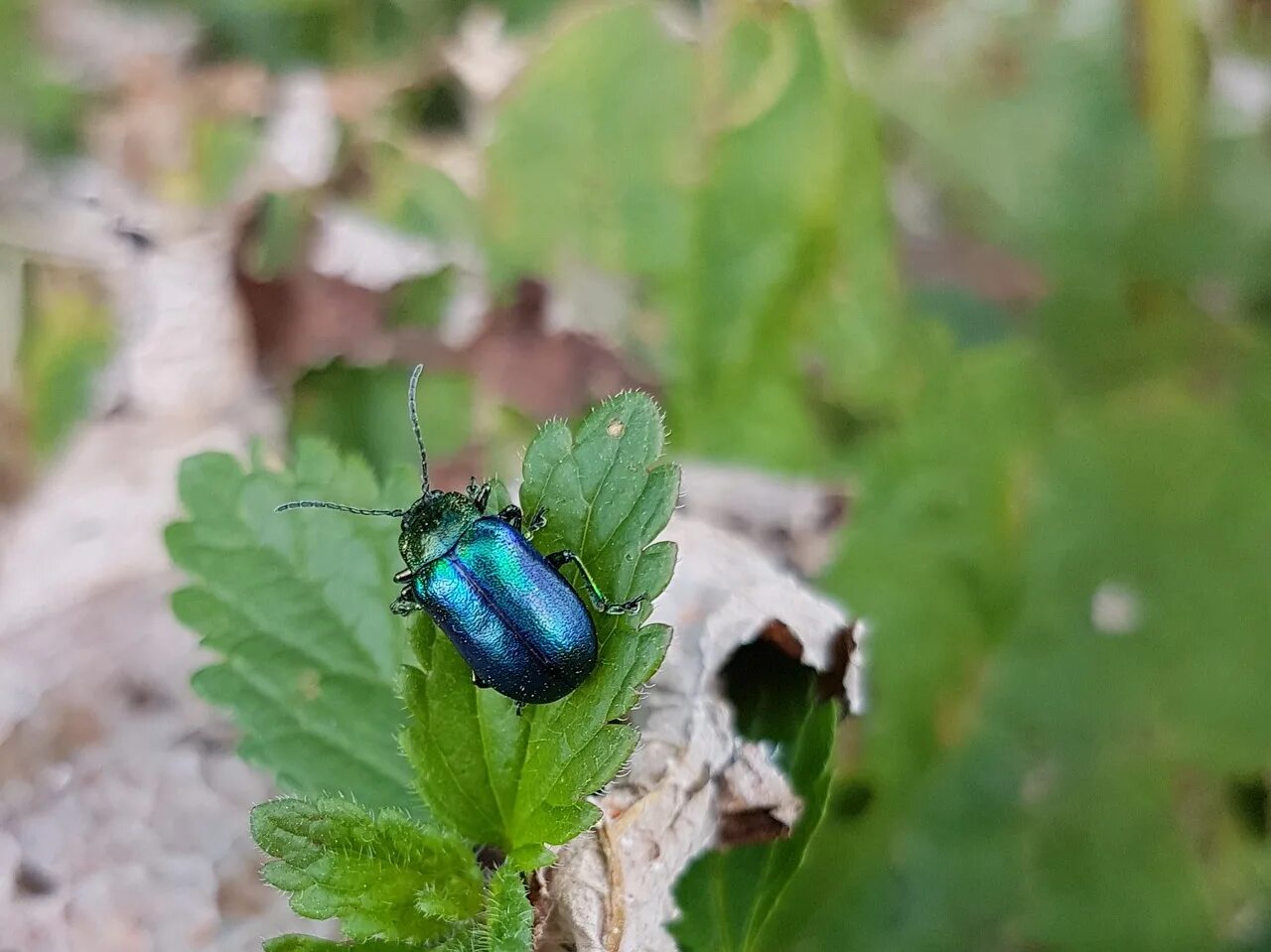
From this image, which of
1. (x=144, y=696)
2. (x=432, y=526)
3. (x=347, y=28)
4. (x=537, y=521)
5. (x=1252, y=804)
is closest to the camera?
(x=537, y=521)

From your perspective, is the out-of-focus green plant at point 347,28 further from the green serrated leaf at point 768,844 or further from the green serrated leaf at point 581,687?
the green serrated leaf at point 768,844

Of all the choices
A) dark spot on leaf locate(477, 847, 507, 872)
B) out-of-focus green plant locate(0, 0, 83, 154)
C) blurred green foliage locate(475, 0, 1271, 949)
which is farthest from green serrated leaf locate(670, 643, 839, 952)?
out-of-focus green plant locate(0, 0, 83, 154)

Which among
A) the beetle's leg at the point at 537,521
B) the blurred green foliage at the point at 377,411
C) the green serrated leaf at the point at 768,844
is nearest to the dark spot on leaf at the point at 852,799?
the green serrated leaf at the point at 768,844

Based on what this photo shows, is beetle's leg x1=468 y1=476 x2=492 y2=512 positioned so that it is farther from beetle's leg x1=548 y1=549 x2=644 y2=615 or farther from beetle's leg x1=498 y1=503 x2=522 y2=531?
beetle's leg x1=548 y1=549 x2=644 y2=615

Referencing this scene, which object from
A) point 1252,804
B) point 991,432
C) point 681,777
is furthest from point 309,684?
point 1252,804

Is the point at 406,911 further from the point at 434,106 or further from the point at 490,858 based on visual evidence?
the point at 434,106
